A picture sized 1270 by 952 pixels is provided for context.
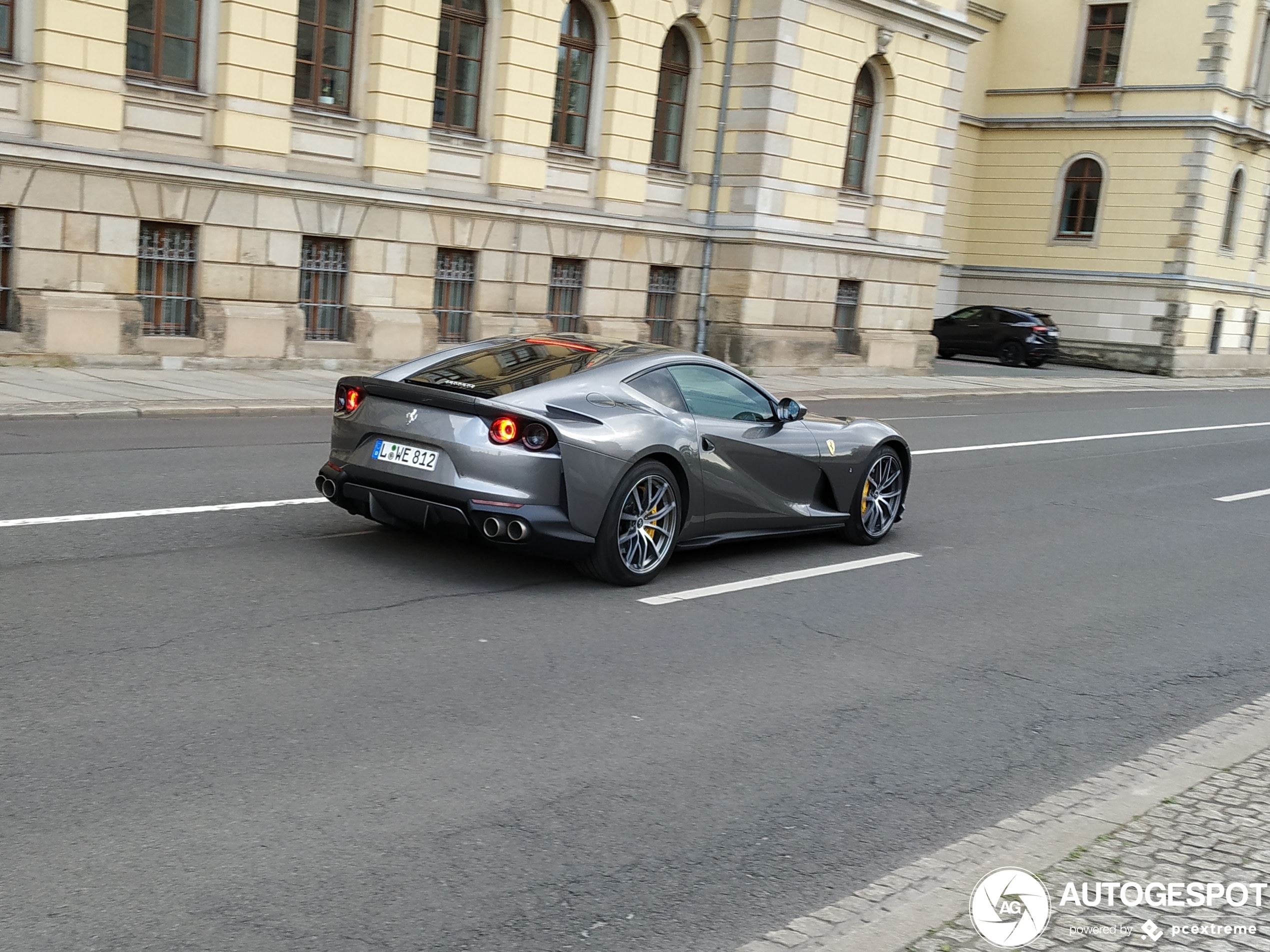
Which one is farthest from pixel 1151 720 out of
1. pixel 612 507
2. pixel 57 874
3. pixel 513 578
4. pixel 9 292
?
pixel 9 292

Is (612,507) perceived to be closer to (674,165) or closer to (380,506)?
(380,506)

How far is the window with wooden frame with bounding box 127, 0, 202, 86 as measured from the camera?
17922 mm

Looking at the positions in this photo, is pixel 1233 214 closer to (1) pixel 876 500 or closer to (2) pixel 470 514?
(1) pixel 876 500

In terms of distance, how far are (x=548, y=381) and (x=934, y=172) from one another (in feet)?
82.8

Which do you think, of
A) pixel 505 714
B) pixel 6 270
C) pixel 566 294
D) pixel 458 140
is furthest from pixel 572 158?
pixel 505 714

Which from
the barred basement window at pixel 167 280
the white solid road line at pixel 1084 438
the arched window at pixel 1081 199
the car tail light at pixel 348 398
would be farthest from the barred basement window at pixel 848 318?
the car tail light at pixel 348 398

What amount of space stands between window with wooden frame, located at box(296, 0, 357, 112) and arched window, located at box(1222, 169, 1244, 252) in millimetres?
30800

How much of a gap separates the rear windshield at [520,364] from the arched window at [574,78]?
52.3 feet

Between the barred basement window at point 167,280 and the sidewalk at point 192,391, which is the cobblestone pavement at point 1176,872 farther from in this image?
the barred basement window at point 167,280

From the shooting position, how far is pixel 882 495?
9.83 metres

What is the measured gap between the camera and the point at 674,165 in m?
26.5

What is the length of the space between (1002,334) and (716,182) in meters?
13.8

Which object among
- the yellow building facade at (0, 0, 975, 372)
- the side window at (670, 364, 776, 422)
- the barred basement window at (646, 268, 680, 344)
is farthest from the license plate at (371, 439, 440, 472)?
the barred basement window at (646, 268, 680, 344)

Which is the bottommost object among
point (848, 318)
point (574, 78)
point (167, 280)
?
point (167, 280)
